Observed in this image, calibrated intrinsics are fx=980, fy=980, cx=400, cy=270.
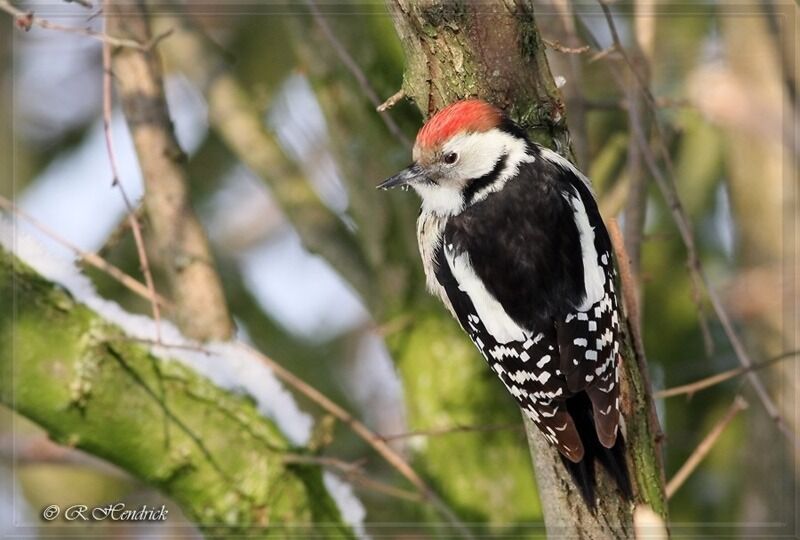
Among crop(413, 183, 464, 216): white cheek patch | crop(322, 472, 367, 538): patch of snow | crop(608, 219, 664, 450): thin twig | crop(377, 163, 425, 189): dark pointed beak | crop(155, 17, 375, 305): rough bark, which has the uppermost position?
crop(155, 17, 375, 305): rough bark

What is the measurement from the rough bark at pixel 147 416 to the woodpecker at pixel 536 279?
949 millimetres

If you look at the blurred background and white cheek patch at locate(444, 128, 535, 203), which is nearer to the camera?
white cheek patch at locate(444, 128, 535, 203)

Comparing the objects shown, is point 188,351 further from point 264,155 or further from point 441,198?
point 264,155

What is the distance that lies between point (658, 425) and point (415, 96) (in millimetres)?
1203

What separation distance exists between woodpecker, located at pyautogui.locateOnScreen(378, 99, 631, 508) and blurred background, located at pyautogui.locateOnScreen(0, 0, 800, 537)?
602 mm

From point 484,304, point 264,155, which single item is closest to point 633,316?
point 484,304

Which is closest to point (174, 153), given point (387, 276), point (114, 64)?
point (114, 64)

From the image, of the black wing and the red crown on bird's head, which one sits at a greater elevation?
the red crown on bird's head

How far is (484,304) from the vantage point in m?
2.97

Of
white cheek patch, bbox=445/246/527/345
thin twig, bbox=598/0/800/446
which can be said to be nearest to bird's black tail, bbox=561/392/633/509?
white cheek patch, bbox=445/246/527/345

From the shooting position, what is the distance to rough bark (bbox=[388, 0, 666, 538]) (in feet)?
8.29

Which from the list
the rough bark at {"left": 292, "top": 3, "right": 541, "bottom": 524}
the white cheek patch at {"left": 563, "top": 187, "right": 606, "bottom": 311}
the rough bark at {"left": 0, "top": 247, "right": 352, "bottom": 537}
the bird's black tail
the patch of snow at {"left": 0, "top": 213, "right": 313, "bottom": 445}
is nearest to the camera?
the bird's black tail

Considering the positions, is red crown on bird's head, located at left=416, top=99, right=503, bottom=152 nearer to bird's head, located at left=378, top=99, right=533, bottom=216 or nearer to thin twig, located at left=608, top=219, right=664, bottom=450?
bird's head, located at left=378, top=99, right=533, bottom=216

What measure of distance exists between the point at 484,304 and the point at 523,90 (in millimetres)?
671
